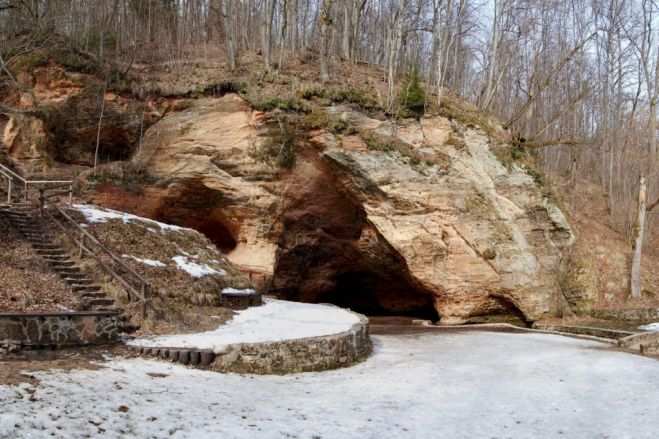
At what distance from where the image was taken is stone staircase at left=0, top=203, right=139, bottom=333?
10.6 meters

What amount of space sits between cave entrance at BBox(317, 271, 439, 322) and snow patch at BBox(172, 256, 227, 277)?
9682 millimetres

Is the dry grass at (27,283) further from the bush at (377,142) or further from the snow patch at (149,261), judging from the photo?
the bush at (377,142)

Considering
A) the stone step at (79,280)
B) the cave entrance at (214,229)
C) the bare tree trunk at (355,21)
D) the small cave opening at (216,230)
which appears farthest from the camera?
the bare tree trunk at (355,21)

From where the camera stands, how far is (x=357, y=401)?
7.68 metres

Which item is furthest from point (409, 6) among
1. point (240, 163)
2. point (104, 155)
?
point (104, 155)

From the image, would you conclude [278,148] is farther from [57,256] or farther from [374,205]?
[57,256]

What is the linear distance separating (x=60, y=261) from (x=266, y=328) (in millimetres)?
5079

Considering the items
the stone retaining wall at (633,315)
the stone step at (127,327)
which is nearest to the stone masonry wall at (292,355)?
the stone step at (127,327)

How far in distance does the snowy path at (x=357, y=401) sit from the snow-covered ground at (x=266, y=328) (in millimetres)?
1088

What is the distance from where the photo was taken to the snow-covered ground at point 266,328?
954 centimetres

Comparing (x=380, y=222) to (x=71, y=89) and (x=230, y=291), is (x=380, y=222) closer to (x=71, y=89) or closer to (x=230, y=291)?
(x=230, y=291)

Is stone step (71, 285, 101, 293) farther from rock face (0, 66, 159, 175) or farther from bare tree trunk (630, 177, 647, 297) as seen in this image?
bare tree trunk (630, 177, 647, 297)

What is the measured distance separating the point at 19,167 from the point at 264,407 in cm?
1684

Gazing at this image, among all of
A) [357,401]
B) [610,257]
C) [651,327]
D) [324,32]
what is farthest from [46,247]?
[610,257]
